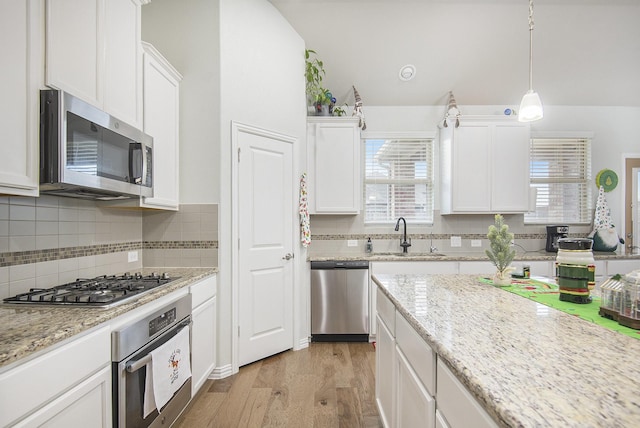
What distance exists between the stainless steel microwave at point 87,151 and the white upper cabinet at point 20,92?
0.04 meters

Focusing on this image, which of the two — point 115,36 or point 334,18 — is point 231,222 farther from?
point 334,18

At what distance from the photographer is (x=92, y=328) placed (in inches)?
48.8

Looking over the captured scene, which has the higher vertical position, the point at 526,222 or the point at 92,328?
the point at 526,222

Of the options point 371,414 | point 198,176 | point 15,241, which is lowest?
point 371,414

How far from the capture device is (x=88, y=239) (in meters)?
2.09

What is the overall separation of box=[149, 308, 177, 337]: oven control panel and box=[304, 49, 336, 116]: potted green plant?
2693 millimetres

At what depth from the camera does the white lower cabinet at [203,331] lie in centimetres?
219

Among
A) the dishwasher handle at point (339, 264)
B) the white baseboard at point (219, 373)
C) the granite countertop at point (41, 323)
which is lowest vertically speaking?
the white baseboard at point (219, 373)

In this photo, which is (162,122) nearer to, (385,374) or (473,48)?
(385,374)

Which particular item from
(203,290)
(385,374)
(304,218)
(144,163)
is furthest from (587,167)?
(144,163)

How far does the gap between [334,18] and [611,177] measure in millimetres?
4003

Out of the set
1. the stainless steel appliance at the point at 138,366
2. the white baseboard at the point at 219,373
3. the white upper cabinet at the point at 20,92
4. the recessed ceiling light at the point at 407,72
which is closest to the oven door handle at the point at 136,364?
the stainless steel appliance at the point at 138,366

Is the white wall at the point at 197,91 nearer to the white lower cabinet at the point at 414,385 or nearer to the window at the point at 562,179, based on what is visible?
the white lower cabinet at the point at 414,385

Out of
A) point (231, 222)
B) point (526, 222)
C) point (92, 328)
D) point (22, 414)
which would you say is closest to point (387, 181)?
point (526, 222)
